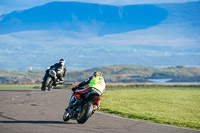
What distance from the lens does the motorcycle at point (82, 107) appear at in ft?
56.7

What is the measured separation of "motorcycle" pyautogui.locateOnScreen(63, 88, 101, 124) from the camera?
681 inches

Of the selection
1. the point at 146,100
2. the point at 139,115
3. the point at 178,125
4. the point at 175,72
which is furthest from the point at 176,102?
the point at 175,72

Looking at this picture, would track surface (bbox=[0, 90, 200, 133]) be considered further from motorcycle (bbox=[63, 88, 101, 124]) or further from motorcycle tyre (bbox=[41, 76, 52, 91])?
motorcycle tyre (bbox=[41, 76, 52, 91])

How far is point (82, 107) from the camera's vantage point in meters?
17.7

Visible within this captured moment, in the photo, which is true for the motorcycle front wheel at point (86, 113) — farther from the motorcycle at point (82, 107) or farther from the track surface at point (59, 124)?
the track surface at point (59, 124)

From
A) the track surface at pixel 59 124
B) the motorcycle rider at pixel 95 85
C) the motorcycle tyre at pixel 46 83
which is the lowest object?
the track surface at pixel 59 124

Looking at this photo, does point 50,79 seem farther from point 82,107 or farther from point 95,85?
point 95,85

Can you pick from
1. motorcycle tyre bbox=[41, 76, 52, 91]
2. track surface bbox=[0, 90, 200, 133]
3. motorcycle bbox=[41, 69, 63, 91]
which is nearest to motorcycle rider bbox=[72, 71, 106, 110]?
track surface bbox=[0, 90, 200, 133]

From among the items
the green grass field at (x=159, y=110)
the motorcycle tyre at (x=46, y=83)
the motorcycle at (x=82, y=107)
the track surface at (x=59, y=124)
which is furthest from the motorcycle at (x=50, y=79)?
the motorcycle at (x=82, y=107)

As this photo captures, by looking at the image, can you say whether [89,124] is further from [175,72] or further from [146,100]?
[175,72]

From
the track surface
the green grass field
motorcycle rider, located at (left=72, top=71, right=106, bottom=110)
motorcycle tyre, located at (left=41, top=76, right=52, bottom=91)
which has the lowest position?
the track surface

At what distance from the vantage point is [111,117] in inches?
782

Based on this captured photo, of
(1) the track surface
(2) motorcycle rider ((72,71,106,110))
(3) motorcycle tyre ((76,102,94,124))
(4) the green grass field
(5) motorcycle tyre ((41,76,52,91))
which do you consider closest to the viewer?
(1) the track surface

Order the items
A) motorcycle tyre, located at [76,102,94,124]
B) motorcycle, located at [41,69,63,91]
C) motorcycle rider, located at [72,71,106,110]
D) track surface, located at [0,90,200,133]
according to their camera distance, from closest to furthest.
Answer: track surface, located at [0,90,200,133] → motorcycle tyre, located at [76,102,94,124] → motorcycle rider, located at [72,71,106,110] → motorcycle, located at [41,69,63,91]
